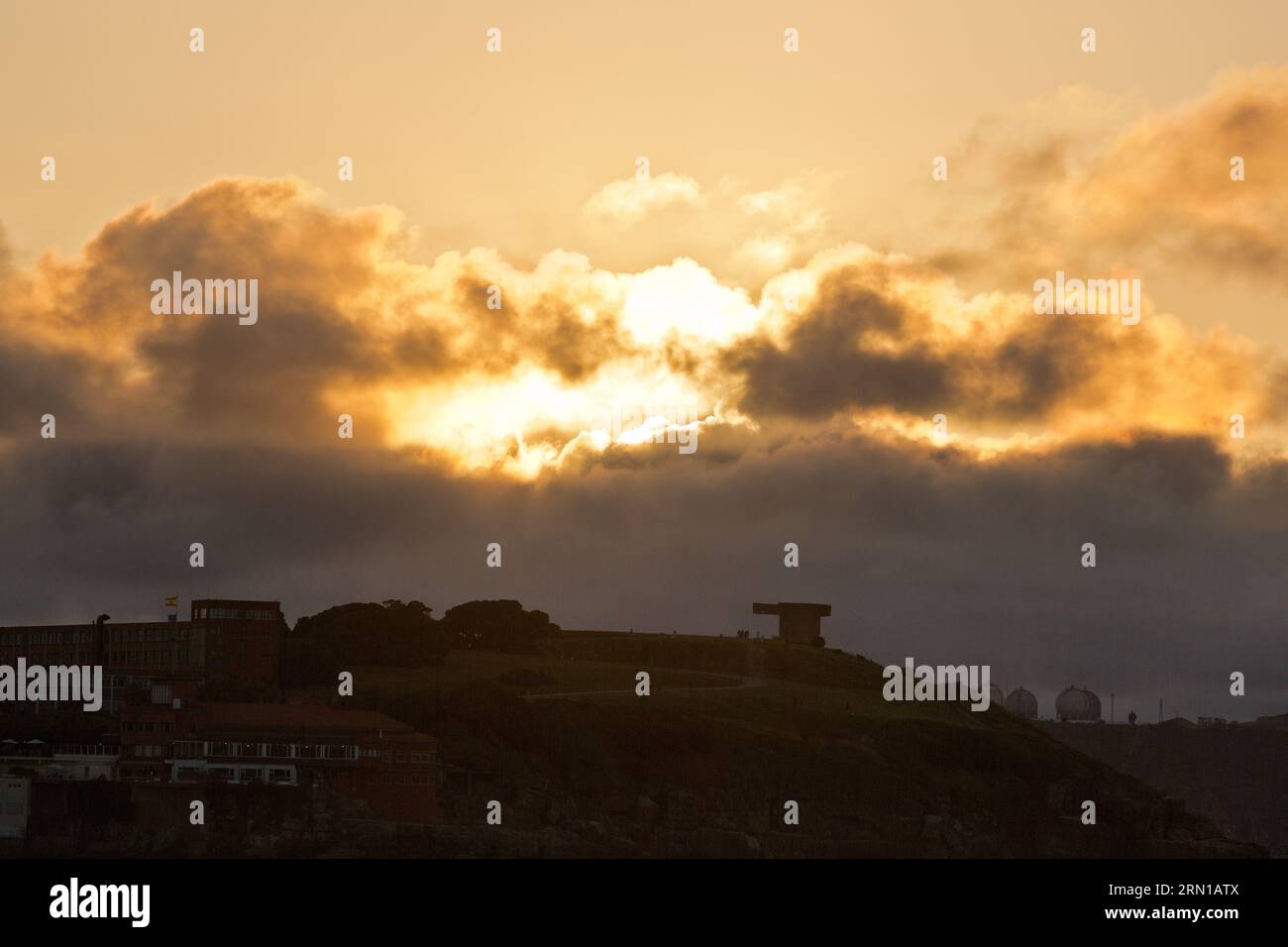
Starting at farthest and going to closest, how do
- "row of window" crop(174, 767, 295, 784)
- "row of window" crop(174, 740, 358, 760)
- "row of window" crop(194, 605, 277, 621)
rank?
"row of window" crop(194, 605, 277, 621) → "row of window" crop(174, 740, 358, 760) → "row of window" crop(174, 767, 295, 784)

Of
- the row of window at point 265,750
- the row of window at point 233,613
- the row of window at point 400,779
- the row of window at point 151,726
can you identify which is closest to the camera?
the row of window at point 265,750

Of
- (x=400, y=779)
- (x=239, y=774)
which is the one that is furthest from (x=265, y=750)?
(x=400, y=779)

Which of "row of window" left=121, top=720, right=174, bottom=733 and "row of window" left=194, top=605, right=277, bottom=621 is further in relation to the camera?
"row of window" left=194, top=605, right=277, bottom=621

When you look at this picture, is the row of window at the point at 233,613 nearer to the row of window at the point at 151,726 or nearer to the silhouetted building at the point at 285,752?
the silhouetted building at the point at 285,752

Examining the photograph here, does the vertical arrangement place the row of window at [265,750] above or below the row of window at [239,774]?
above

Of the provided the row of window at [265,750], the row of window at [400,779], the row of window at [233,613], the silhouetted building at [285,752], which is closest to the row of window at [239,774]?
the silhouetted building at [285,752]

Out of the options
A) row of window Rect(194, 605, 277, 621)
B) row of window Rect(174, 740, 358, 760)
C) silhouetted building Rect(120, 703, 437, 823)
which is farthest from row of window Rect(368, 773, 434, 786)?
row of window Rect(194, 605, 277, 621)

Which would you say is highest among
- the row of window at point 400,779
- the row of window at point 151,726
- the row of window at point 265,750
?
the row of window at point 151,726

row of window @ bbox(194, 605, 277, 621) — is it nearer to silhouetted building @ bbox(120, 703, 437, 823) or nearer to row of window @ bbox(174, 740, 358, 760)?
silhouetted building @ bbox(120, 703, 437, 823)

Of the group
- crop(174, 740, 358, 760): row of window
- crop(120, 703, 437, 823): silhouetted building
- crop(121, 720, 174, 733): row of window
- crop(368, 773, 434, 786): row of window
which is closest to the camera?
crop(120, 703, 437, 823): silhouetted building

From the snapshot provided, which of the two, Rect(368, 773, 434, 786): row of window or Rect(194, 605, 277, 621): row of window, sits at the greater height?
Rect(194, 605, 277, 621): row of window

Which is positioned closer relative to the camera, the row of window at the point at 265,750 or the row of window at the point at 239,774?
the row of window at the point at 239,774
